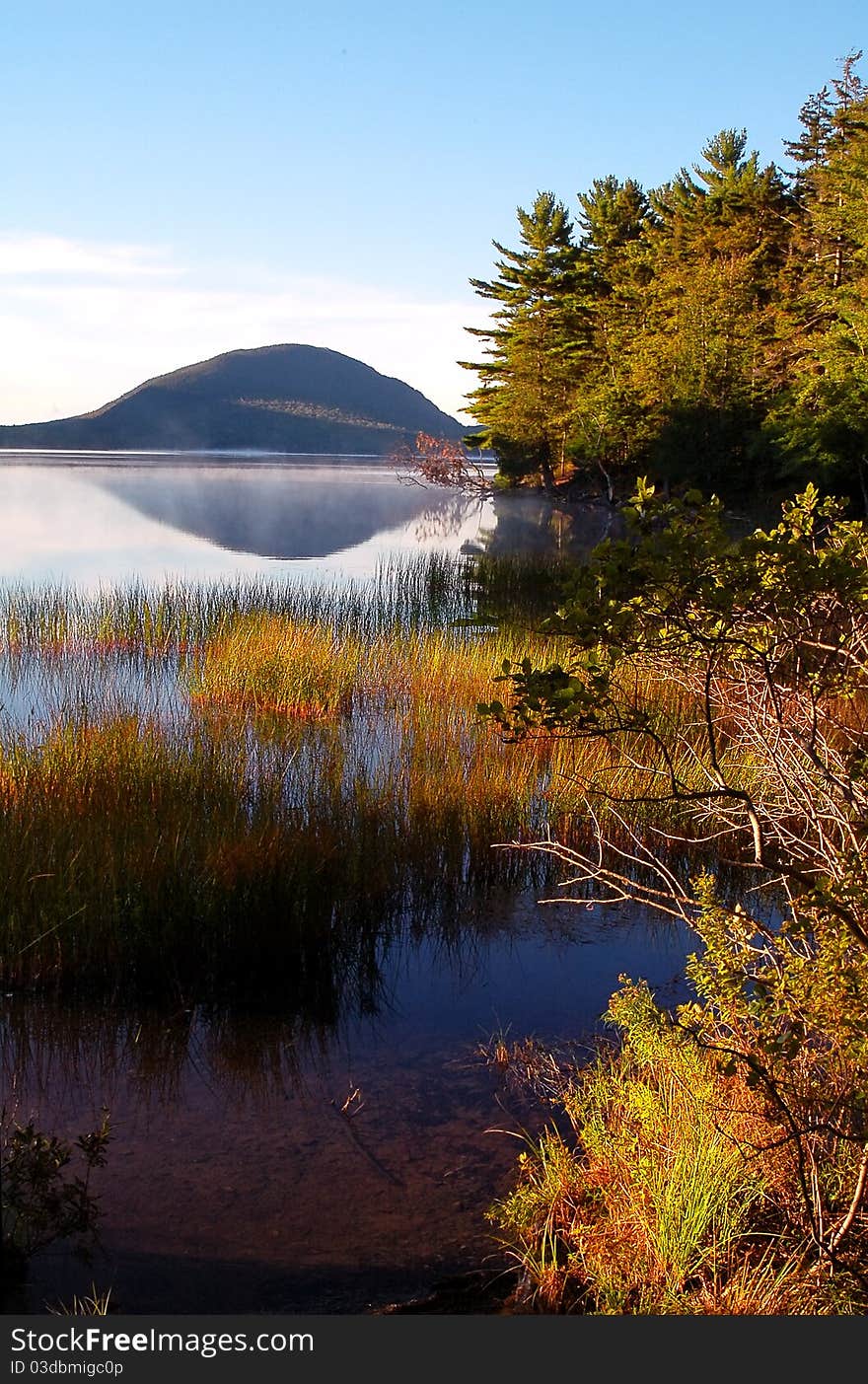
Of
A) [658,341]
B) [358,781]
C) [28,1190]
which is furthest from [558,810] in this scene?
[658,341]

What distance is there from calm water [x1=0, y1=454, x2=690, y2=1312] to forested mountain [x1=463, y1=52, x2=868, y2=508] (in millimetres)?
22678

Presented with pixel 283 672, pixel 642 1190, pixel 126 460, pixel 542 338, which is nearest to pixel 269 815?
pixel 642 1190

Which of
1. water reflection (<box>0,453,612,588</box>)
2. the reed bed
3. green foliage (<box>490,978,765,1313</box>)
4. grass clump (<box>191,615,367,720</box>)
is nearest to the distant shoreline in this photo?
water reflection (<box>0,453,612,588</box>)

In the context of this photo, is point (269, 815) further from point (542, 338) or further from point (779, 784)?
point (542, 338)

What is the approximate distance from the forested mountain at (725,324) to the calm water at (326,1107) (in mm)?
22678

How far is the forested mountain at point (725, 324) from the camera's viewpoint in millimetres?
28109

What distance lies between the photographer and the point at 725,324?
3359 cm

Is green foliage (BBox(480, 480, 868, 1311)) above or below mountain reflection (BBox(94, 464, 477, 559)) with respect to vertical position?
below

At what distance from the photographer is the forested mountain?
28.1 m

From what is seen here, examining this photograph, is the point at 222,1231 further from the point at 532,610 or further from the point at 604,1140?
the point at 532,610

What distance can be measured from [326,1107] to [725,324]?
33.1 m

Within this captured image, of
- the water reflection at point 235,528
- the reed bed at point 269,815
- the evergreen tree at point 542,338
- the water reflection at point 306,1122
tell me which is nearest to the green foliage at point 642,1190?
the water reflection at point 306,1122

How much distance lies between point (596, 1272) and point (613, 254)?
51245 mm

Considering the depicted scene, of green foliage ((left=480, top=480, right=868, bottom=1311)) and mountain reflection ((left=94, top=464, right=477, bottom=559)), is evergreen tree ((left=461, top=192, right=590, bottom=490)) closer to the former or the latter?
mountain reflection ((left=94, top=464, right=477, bottom=559))
